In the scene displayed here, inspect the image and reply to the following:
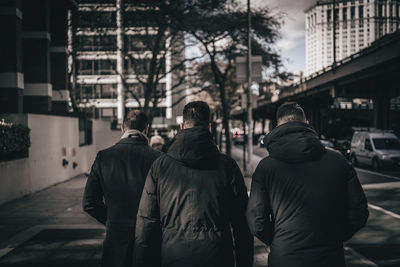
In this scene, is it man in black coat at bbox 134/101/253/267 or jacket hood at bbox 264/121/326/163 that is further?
jacket hood at bbox 264/121/326/163

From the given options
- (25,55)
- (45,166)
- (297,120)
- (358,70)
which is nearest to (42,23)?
(25,55)

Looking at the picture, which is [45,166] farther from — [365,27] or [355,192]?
[365,27]

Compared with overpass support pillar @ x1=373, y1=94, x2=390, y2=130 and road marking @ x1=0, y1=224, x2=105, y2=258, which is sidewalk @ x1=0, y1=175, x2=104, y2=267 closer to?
road marking @ x1=0, y1=224, x2=105, y2=258

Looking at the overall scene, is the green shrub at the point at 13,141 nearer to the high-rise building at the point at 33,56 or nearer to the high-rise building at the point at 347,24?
the high-rise building at the point at 33,56

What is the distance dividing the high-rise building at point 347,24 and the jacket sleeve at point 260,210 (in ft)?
121

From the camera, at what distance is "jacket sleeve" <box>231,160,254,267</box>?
2682 millimetres

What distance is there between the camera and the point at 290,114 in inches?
115

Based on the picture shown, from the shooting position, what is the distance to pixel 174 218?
266cm

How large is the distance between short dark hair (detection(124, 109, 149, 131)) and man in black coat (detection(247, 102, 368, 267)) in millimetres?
1353

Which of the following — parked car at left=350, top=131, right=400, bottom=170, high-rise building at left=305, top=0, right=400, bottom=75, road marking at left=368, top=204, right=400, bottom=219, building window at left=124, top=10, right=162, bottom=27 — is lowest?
road marking at left=368, top=204, right=400, bottom=219

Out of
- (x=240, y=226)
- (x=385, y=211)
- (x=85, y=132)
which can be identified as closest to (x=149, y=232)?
(x=240, y=226)

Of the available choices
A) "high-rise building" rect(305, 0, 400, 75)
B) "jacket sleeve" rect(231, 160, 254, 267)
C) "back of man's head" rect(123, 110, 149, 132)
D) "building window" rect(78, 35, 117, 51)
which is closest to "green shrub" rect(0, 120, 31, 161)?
"back of man's head" rect(123, 110, 149, 132)

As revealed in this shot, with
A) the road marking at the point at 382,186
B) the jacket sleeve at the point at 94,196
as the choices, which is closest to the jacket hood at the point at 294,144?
the jacket sleeve at the point at 94,196

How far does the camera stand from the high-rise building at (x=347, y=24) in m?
45.8
